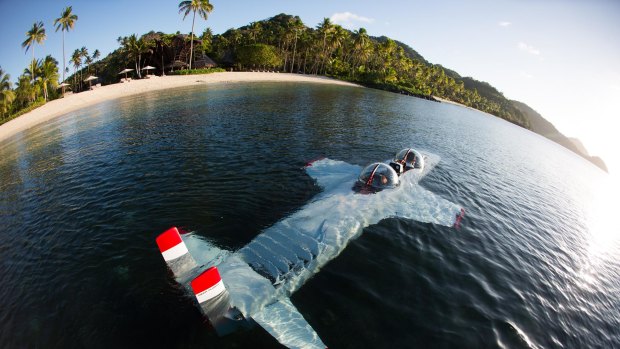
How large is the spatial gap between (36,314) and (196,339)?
240 inches

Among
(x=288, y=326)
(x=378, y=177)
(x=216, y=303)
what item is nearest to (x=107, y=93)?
(x=378, y=177)

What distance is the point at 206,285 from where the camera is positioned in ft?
26.7

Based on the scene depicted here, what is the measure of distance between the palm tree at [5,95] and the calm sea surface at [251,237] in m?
28.0

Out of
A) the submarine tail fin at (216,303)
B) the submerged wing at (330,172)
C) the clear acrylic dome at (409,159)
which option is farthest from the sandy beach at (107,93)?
the clear acrylic dome at (409,159)

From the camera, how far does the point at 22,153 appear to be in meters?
28.5

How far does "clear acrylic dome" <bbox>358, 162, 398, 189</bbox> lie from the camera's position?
18.7m

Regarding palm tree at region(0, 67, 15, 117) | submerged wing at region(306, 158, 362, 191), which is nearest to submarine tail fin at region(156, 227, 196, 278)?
submerged wing at region(306, 158, 362, 191)

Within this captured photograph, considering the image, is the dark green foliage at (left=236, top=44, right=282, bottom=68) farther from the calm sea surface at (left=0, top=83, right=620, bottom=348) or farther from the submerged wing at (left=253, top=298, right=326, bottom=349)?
the submerged wing at (left=253, top=298, right=326, bottom=349)

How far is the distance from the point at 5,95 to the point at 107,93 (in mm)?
14965

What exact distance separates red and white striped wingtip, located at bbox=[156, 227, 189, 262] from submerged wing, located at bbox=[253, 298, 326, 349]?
3.74 metres

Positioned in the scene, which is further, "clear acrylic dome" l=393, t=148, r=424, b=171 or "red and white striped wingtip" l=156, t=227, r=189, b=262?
"clear acrylic dome" l=393, t=148, r=424, b=171

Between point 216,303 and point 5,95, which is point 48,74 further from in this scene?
point 216,303

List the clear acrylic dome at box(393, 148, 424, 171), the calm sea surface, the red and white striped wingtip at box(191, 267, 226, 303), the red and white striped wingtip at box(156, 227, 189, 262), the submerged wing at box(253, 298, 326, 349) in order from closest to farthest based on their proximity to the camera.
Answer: the red and white striped wingtip at box(191, 267, 226, 303) → the submerged wing at box(253, 298, 326, 349) → the calm sea surface → the red and white striped wingtip at box(156, 227, 189, 262) → the clear acrylic dome at box(393, 148, 424, 171)

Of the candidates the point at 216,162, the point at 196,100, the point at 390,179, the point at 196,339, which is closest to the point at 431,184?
the point at 390,179
